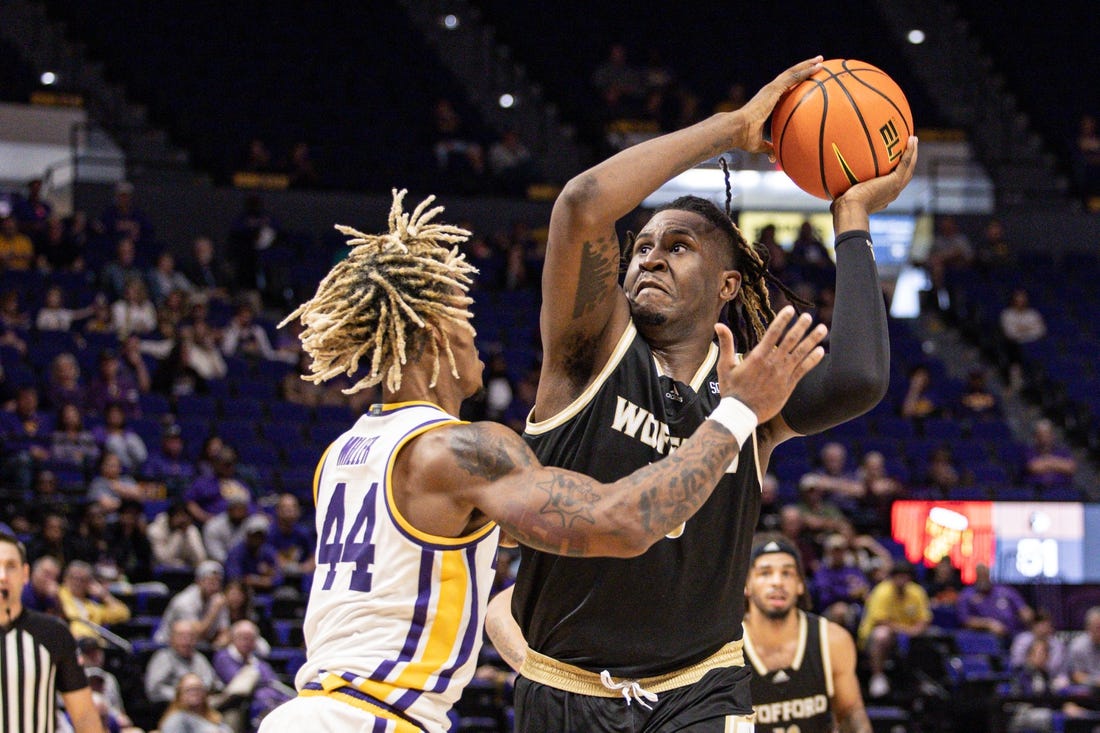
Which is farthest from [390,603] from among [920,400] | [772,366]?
[920,400]

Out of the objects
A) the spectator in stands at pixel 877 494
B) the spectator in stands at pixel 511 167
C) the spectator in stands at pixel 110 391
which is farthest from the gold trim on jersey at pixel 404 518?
the spectator in stands at pixel 511 167

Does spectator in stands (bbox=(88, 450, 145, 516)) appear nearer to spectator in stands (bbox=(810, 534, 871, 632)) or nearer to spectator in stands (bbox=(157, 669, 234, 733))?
spectator in stands (bbox=(157, 669, 234, 733))

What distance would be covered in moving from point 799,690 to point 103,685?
4655 millimetres

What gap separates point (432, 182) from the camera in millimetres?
18859

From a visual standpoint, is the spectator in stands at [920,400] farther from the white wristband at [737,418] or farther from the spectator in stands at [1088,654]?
the white wristband at [737,418]

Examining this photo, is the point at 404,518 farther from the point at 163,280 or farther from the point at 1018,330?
the point at 1018,330

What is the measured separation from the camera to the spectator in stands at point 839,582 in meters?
11.9

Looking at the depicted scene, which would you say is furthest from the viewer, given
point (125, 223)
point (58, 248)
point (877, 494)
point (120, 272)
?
point (125, 223)

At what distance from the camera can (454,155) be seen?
19016mm

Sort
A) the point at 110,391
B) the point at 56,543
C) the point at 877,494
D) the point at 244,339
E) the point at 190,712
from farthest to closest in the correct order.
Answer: the point at 244,339, the point at 877,494, the point at 110,391, the point at 56,543, the point at 190,712

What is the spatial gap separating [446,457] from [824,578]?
30.3ft

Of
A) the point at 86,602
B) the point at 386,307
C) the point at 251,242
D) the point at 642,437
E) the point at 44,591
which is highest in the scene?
the point at 251,242

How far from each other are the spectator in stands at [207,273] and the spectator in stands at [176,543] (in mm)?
4640

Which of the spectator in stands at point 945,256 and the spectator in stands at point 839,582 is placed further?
the spectator in stands at point 945,256
